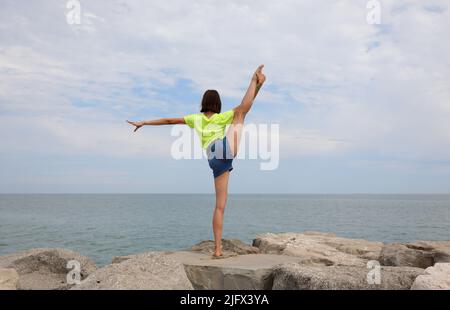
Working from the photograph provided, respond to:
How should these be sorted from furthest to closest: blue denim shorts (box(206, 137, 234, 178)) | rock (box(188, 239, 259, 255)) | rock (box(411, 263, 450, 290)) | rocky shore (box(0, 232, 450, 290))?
rock (box(188, 239, 259, 255)), blue denim shorts (box(206, 137, 234, 178)), rocky shore (box(0, 232, 450, 290)), rock (box(411, 263, 450, 290))

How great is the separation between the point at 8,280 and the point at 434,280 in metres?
5.25

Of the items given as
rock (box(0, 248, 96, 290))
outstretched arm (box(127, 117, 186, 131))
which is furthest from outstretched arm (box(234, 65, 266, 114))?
rock (box(0, 248, 96, 290))

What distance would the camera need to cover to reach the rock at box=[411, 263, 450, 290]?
4.57m

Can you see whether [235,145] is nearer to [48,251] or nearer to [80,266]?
[80,266]

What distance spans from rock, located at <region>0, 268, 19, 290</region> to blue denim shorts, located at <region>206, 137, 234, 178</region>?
309 centimetres

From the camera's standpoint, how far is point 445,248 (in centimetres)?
820

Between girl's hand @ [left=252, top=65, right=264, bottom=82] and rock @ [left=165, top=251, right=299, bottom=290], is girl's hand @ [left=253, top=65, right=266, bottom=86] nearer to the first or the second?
girl's hand @ [left=252, top=65, right=264, bottom=82]

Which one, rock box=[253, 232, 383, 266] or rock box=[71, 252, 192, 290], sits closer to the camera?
rock box=[71, 252, 192, 290]

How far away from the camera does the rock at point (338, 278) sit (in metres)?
4.89

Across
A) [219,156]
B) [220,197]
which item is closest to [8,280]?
[220,197]

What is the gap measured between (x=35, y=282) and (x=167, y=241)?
22.4 m

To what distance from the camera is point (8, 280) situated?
17.8ft

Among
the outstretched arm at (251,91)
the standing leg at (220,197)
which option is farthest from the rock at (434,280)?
the outstretched arm at (251,91)
